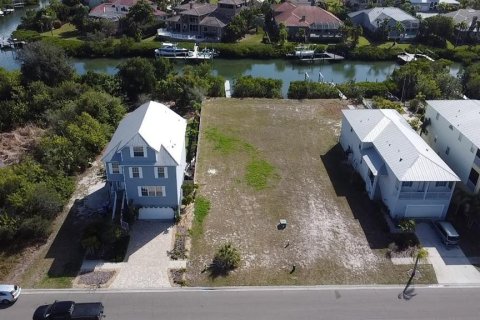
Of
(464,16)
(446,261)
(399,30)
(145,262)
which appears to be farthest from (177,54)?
(446,261)

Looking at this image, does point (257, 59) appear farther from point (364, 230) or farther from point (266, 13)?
point (364, 230)

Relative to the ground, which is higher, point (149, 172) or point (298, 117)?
point (149, 172)

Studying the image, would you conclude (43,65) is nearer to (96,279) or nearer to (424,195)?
(96,279)

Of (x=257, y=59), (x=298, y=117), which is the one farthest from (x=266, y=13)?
(x=298, y=117)

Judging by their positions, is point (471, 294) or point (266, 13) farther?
point (266, 13)

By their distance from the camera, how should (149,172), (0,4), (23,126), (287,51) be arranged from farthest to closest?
1. (0,4)
2. (287,51)
3. (23,126)
4. (149,172)

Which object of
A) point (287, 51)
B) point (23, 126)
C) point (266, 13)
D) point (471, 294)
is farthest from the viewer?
point (266, 13)

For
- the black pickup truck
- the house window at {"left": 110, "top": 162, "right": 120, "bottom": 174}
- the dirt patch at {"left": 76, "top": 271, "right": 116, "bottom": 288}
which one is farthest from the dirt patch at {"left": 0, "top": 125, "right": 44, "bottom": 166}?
the black pickup truck
